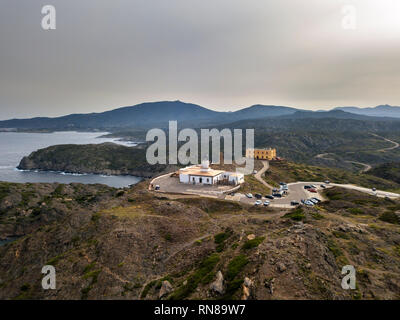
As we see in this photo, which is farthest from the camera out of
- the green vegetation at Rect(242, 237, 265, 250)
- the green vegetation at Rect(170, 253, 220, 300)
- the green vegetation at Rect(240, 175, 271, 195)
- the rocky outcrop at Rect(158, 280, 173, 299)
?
the green vegetation at Rect(240, 175, 271, 195)

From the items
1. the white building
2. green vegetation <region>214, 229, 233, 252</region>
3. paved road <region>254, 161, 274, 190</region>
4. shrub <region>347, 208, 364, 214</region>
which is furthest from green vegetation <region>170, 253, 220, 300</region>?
paved road <region>254, 161, 274, 190</region>

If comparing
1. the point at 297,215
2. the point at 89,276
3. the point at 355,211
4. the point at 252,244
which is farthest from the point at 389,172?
the point at 89,276

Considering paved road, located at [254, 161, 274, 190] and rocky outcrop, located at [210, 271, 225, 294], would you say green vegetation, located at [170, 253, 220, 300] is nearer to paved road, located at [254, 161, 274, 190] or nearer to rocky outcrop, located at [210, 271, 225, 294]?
rocky outcrop, located at [210, 271, 225, 294]

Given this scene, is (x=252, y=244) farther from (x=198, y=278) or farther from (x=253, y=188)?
(x=253, y=188)

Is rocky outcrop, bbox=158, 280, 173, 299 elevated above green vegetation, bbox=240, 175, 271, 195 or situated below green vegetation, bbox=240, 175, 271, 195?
below
